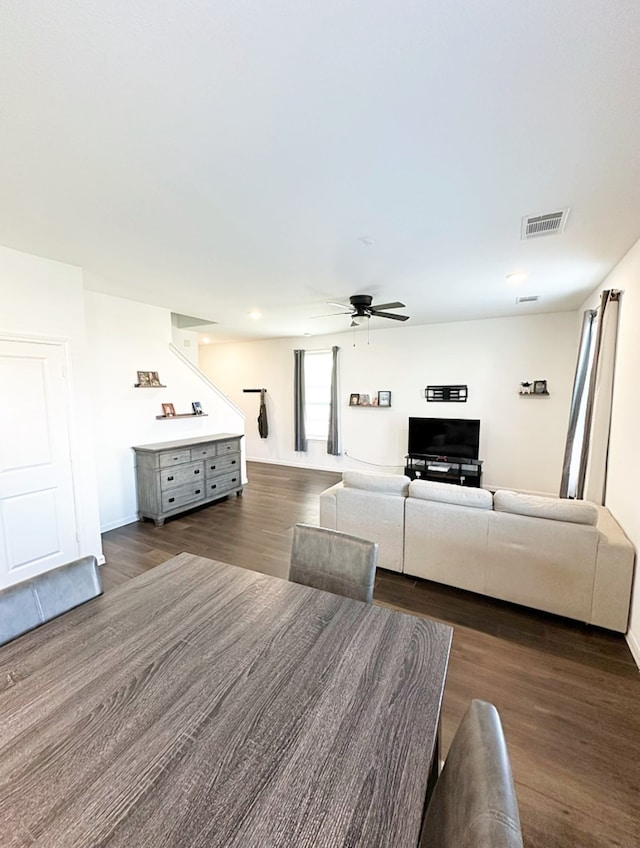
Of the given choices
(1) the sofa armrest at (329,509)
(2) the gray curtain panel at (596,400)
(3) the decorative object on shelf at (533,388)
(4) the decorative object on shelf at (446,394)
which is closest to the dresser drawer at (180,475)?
(1) the sofa armrest at (329,509)

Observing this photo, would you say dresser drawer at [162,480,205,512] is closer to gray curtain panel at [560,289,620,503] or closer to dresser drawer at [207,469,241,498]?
dresser drawer at [207,469,241,498]

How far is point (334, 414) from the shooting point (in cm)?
681

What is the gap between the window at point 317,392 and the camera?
7117mm

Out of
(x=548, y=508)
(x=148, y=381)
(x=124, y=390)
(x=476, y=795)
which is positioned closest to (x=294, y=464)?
(x=148, y=381)

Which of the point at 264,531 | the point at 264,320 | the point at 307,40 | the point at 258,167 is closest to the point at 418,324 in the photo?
the point at 264,320

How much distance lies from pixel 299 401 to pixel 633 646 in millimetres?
5774

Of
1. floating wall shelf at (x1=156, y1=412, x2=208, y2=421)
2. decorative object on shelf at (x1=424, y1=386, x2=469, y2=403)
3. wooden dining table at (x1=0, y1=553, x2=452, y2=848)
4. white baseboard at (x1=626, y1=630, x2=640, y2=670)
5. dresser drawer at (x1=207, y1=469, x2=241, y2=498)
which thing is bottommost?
white baseboard at (x1=626, y1=630, x2=640, y2=670)

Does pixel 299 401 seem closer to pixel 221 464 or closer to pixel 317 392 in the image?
pixel 317 392

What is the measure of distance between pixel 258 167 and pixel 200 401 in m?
4.03

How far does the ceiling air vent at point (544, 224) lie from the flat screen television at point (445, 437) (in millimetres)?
3340

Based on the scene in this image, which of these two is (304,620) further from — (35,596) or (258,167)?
(258,167)

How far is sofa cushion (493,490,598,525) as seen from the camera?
7.85ft

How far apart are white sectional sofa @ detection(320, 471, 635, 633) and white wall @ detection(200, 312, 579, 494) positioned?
8.94 feet

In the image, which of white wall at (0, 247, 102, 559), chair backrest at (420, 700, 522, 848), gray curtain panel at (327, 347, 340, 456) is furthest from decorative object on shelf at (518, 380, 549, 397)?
white wall at (0, 247, 102, 559)
